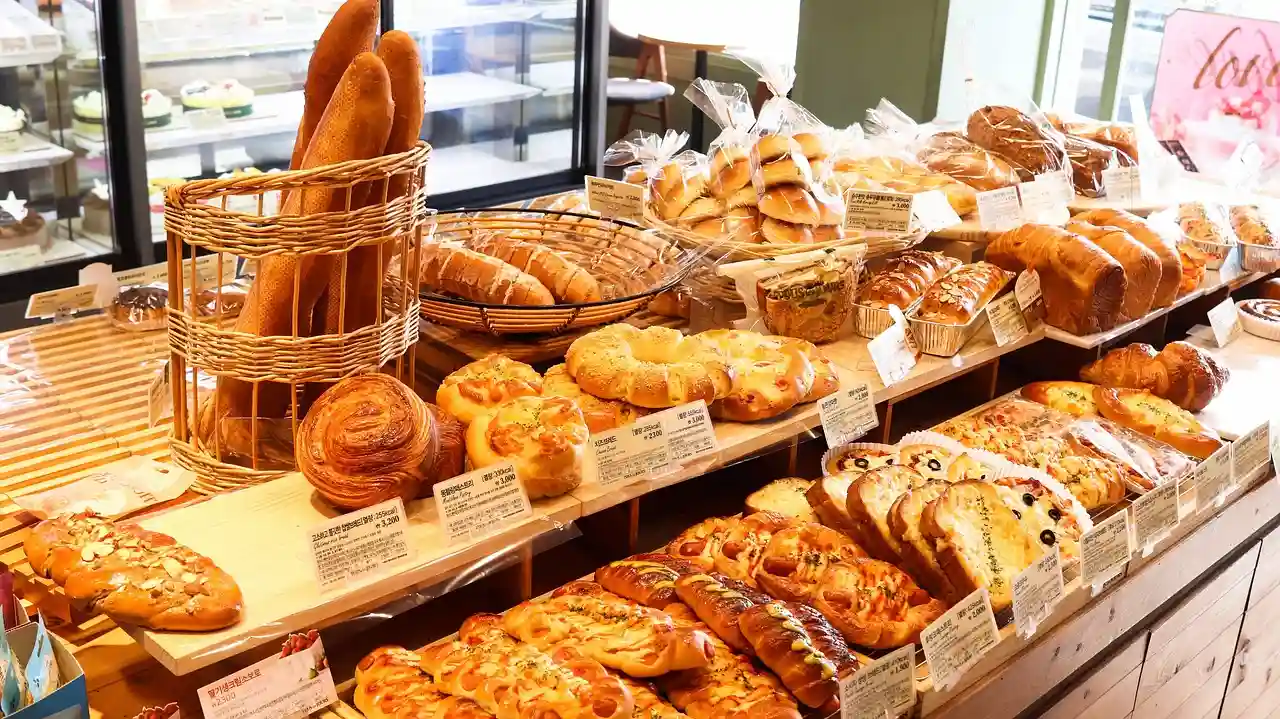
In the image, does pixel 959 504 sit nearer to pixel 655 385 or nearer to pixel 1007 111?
pixel 655 385

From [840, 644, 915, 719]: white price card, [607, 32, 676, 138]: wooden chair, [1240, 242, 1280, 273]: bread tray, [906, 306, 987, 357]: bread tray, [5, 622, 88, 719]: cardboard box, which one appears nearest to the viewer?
[5, 622, 88, 719]: cardboard box

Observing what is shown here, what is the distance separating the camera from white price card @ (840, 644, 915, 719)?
1304mm

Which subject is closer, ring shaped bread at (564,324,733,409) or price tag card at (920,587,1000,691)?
price tag card at (920,587,1000,691)

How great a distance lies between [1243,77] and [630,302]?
9.79 feet

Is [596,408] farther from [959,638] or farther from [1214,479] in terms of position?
[1214,479]

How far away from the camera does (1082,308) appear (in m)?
2.12

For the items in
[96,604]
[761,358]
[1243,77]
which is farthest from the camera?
[1243,77]

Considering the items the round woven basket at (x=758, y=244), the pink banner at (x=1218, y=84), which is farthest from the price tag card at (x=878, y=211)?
the pink banner at (x=1218, y=84)

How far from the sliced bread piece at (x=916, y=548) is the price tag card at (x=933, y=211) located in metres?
0.74

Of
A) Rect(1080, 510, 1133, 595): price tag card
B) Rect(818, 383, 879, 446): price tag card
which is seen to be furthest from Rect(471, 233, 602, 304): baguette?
Rect(1080, 510, 1133, 595): price tag card

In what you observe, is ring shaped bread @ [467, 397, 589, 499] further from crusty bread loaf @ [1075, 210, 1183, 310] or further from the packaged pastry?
crusty bread loaf @ [1075, 210, 1183, 310]

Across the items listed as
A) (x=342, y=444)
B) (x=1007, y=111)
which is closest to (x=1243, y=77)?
(x=1007, y=111)

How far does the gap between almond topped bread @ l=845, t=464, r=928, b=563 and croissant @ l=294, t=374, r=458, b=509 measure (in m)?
0.63

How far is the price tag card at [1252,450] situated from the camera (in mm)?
2033
